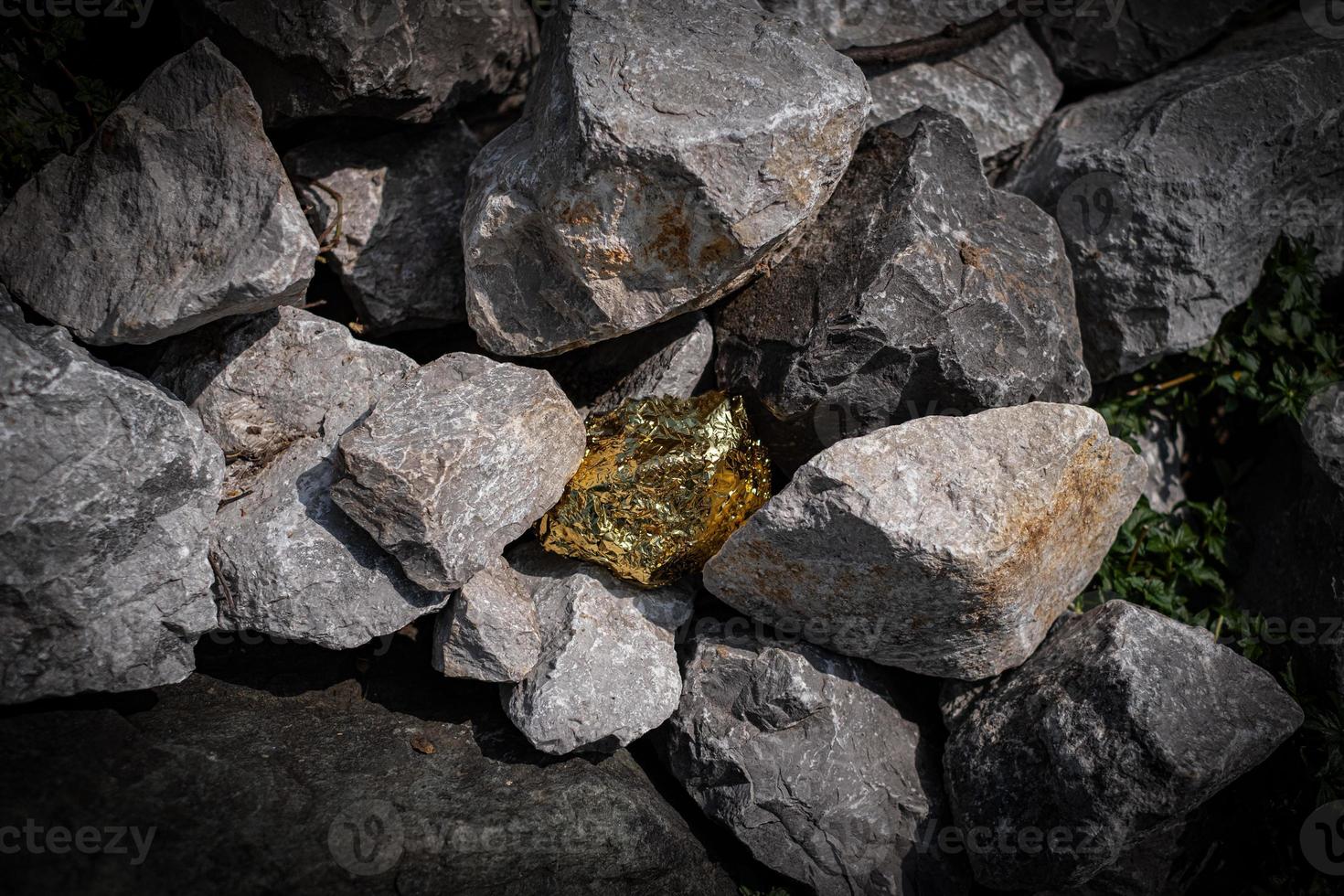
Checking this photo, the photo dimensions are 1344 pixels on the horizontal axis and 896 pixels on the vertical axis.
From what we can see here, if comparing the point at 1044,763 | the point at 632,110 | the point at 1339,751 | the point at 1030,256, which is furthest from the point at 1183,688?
the point at 632,110

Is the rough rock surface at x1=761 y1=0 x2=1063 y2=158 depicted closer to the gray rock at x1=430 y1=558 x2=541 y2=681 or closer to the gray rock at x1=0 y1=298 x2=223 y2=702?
the gray rock at x1=430 y1=558 x2=541 y2=681

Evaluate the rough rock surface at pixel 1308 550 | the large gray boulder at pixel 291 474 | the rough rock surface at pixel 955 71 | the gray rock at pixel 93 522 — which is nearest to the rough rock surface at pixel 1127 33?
the rough rock surface at pixel 955 71

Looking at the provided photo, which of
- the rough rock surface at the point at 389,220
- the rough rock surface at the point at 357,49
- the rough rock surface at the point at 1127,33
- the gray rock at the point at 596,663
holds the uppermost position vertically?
the rough rock surface at the point at 357,49

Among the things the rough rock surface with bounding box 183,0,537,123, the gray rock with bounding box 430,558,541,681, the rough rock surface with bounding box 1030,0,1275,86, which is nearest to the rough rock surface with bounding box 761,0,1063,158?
the rough rock surface with bounding box 1030,0,1275,86

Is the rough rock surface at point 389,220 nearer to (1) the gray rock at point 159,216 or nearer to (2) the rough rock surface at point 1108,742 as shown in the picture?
(1) the gray rock at point 159,216

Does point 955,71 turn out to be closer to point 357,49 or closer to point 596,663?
point 357,49

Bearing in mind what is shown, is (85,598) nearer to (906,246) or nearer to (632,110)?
(632,110)
